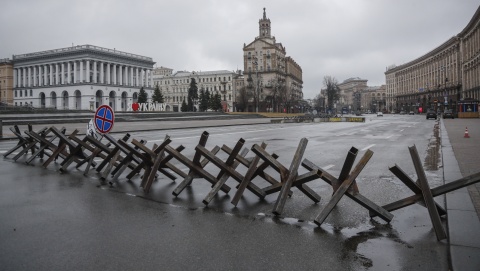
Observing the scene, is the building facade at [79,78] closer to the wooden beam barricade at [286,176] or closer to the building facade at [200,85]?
the building facade at [200,85]

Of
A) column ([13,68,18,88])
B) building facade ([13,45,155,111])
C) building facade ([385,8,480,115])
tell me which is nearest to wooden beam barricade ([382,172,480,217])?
building facade ([385,8,480,115])

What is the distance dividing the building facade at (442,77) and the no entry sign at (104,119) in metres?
83.3

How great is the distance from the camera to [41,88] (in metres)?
125

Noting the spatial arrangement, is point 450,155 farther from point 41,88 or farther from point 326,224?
point 41,88

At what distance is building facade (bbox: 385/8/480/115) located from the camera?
87.1 m

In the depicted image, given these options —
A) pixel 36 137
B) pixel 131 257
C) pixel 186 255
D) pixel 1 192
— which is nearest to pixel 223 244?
pixel 186 255

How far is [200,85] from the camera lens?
15088 centimetres

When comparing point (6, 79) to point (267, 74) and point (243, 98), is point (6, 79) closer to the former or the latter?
point (243, 98)

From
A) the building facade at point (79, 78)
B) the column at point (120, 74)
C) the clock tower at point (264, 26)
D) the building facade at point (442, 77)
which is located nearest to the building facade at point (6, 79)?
the building facade at point (79, 78)

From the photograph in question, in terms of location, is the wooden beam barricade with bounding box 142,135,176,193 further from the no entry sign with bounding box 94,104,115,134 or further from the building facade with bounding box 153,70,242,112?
the building facade with bounding box 153,70,242,112

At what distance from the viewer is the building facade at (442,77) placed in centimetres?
8712

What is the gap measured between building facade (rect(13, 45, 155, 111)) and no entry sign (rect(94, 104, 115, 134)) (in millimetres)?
110743

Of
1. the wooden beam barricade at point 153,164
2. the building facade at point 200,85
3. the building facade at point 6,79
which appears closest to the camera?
the wooden beam barricade at point 153,164

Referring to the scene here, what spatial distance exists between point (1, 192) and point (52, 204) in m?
1.82
